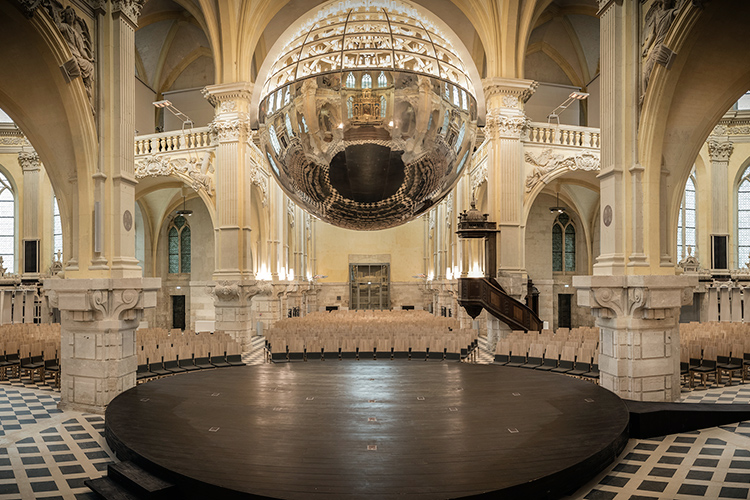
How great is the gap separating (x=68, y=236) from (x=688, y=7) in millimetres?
9997

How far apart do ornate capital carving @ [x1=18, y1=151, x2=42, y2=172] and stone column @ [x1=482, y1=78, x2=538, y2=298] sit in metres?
18.8

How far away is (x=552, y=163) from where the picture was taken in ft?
60.0

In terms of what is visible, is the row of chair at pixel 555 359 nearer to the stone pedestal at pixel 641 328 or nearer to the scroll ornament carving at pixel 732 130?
the stone pedestal at pixel 641 328

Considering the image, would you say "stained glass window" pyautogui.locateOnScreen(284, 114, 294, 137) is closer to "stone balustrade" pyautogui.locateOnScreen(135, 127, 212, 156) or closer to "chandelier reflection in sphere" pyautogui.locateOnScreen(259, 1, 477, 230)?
"chandelier reflection in sphere" pyautogui.locateOnScreen(259, 1, 477, 230)

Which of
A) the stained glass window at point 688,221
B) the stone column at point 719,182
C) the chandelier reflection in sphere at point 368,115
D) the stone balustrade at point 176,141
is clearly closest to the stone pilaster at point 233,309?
the stone balustrade at point 176,141

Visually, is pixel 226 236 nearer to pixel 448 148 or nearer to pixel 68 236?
pixel 68 236

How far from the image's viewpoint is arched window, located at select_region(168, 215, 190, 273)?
26734 mm

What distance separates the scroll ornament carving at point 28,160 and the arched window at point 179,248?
20.6ft

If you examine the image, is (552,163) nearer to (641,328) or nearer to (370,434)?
(641,328)

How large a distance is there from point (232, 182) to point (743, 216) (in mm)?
20953

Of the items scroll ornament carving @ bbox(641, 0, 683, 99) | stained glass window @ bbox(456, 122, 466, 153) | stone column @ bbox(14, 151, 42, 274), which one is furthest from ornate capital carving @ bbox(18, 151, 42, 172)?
stained glass window @ bbox(456, 122, 466, 153)

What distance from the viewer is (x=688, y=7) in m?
7.23

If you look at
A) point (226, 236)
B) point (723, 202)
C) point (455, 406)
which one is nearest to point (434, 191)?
point (455, 406)

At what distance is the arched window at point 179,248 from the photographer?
26.7 m
